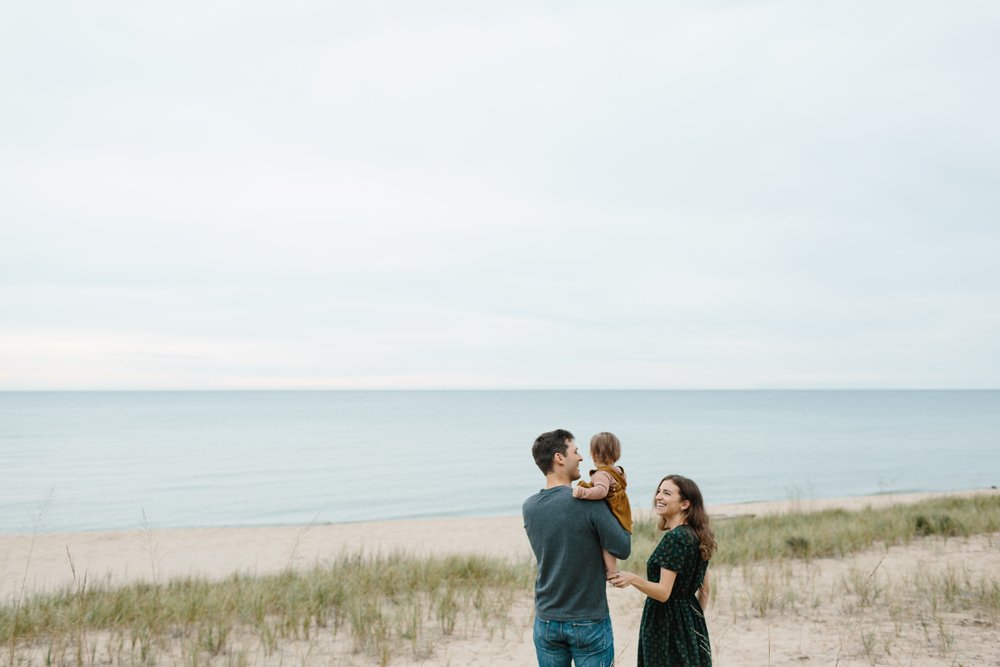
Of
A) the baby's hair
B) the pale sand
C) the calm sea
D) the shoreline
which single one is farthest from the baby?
the shoreline

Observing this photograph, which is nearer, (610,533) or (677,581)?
(610,533)

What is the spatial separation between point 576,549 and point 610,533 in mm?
207

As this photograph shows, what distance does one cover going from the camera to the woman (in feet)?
11.9

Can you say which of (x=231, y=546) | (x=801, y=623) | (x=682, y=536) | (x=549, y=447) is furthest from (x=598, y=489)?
(x=231, y=546)

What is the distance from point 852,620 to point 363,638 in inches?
199

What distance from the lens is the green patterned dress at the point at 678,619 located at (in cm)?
365

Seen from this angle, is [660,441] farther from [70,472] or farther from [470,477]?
[70,472]

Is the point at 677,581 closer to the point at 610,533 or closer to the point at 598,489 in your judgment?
the point at 610,533

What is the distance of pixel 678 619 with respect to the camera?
12.3ft

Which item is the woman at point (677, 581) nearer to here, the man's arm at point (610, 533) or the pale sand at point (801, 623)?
the man's arm at point (610, 533)

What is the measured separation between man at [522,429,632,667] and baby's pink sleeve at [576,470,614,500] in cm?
11

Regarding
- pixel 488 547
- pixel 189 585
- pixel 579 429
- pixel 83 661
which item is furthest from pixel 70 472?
pixel 579 429

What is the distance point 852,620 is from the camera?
734cm

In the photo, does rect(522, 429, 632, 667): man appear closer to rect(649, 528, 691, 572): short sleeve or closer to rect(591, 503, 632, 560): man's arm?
rect(591, 503, 632, 560): man's arm
